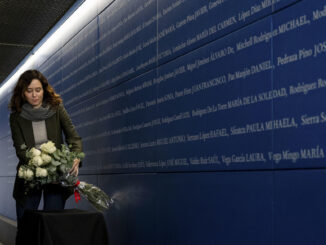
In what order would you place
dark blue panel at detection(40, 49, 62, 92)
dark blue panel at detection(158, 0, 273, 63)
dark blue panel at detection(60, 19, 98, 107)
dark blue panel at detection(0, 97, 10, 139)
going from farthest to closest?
dark blue panel at detection(0, 97, 10, 139) → dark blue panel at detection(40, 49, 62, 92) → dark blue panel at detection(60, 19, 98, 107) → dark blue panel at detection(158, 0, 273, 63)

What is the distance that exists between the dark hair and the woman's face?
21 mm

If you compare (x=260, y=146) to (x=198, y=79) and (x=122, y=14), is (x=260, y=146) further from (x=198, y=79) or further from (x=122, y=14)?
(x=122, y=14)

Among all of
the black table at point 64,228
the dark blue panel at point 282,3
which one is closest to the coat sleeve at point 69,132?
the black table at point 64,228

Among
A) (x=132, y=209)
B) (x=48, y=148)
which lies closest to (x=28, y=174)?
(x=48, y=148)

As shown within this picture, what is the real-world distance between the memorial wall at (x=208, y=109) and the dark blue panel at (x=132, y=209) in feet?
0.05

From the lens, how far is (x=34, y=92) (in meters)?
3.56

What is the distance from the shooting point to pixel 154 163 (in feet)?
12.7

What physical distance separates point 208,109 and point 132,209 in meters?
1.51

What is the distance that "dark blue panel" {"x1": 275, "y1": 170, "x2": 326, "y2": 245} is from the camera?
2.20 metres

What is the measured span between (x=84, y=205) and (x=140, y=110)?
5.98 ft

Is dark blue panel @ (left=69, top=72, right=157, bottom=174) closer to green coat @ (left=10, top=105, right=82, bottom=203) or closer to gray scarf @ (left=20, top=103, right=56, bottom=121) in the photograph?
green coat @ (left=10, top=105, right=82, bottom=203)

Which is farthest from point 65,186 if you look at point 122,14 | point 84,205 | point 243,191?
point 84,205

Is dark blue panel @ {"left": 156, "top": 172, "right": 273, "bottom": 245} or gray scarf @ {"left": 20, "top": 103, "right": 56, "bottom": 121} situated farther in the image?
gray scarf @ {"left": 20, "top": 103, "right": 56, "bottom": 121}

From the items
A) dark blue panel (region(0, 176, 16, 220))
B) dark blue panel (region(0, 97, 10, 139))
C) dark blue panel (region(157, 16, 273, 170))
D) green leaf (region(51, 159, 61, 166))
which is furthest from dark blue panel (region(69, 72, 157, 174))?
dark blue panel (region(0, 97, 10, 139))
